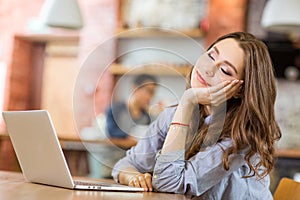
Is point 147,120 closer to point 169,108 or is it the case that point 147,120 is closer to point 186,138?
point 169,108

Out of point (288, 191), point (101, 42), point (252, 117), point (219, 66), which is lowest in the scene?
point (101, 42)

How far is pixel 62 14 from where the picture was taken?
13.4 ft

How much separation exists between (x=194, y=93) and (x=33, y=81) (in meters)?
5.01

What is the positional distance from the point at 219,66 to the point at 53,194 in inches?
21.5

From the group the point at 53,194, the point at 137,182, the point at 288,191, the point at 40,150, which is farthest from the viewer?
the point at 288,191

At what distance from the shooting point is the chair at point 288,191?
4.62 feet

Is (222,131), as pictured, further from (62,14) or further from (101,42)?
(101,42)

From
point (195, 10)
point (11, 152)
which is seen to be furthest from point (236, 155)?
point (11, 152)

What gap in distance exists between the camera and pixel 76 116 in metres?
1.48

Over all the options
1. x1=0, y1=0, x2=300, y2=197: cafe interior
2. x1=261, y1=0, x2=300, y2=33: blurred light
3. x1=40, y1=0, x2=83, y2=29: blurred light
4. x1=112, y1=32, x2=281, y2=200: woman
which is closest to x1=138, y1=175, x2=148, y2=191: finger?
x1=112, y1=32, x2=281, y2=200: woman

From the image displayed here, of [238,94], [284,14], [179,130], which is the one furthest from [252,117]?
[284,14]

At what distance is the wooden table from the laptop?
0.03 metres

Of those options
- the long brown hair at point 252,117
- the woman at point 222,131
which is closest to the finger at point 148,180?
the woman at point 222,131

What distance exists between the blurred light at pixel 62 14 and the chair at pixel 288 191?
2893 millimetres
